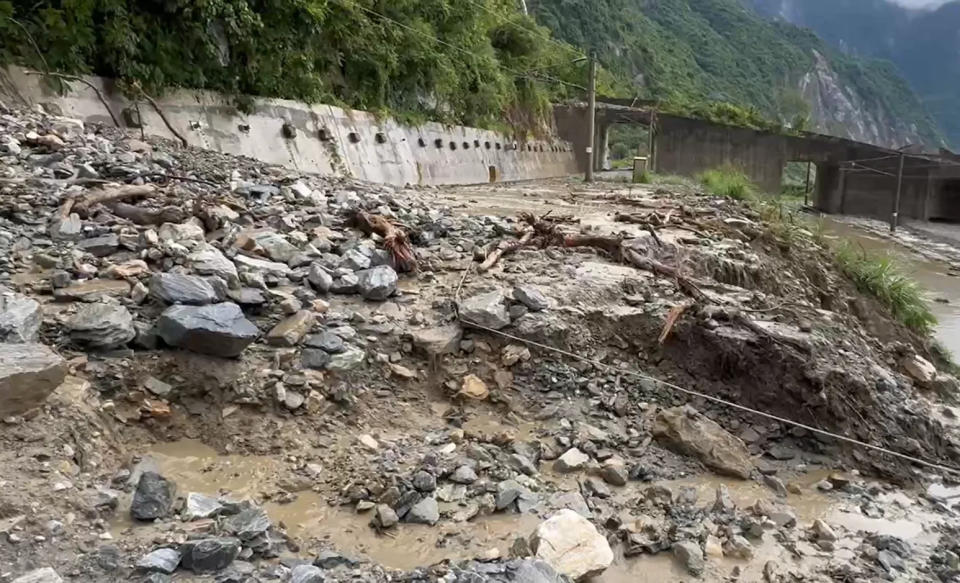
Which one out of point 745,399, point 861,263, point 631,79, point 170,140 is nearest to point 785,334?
point 745,399

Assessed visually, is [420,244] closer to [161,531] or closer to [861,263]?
[161,531]

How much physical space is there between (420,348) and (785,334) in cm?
273

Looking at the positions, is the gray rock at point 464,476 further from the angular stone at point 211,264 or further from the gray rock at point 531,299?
the angular stone at point 211,264

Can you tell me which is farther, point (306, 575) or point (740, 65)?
point (740, 65)

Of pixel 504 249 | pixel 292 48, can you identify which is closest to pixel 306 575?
pixel 504 249

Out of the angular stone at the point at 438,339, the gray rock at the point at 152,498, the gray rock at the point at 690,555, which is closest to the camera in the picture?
the gray rock at the point at 152,498

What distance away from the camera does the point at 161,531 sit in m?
2.55

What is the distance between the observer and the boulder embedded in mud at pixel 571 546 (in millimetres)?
2686

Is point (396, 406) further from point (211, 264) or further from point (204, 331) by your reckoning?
point (211, 264)

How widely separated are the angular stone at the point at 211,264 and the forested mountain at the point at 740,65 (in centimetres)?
4510

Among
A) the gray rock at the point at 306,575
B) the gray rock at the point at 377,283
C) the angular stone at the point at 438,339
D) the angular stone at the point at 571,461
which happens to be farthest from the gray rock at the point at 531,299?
the gray rock at the point at 306,575

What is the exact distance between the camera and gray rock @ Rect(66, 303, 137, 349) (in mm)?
3465

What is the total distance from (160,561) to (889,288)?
29.9ft

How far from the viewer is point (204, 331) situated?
3555 mm
